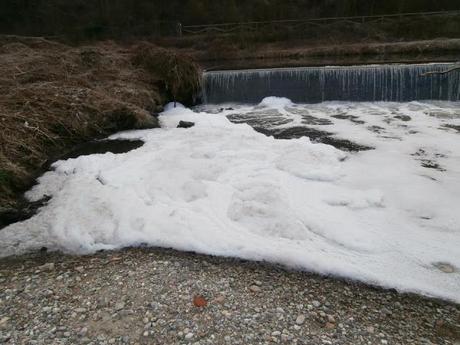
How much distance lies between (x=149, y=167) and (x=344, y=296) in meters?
3.69

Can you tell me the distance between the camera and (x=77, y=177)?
5.34m

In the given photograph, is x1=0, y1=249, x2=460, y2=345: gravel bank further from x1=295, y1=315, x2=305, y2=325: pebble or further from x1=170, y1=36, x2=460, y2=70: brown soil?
x1=170, y1=36, x2=460, y2=70: brown soil

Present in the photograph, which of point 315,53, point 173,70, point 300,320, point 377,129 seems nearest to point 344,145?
point 377,129

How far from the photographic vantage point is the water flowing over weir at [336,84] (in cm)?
1033

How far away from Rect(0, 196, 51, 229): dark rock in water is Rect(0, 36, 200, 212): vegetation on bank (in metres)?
0.11

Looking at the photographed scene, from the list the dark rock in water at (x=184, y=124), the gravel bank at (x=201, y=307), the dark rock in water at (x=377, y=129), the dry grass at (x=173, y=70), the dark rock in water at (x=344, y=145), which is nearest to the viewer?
the gravel bank at (x=201, y=307)

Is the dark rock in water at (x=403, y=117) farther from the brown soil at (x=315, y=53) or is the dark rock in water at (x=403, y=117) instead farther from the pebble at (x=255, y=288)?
the pebble at (x=255, y=288)

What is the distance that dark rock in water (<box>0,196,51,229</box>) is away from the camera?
424 cm

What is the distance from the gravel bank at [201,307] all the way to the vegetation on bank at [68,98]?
75.6 inches

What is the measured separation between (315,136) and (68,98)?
17.1ft

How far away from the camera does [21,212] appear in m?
4.46

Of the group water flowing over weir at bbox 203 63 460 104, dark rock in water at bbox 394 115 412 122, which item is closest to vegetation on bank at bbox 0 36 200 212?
water flowing over weir at bbox 203 63 460 104

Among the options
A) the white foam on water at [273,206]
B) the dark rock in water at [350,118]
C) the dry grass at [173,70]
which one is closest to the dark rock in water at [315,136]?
the white foam on water at [273,206]

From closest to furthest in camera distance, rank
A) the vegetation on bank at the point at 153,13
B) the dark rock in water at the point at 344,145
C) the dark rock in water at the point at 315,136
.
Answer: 1. the dark rock in water at the point at 344,145
2. the dark rock in water at the point at 315,136
3. the vegetation on bank at the point at 153,13
